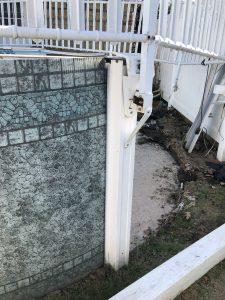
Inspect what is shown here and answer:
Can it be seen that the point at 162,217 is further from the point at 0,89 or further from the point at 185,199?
the point at 0,89

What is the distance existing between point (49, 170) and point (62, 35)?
107 cm

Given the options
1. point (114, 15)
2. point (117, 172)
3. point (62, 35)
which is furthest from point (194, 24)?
point (62, 35)

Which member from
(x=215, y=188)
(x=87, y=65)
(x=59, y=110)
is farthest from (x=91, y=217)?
(x=215, y=188)

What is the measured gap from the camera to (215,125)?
18.8 ft

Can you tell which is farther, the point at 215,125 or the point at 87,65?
the point at 215,125

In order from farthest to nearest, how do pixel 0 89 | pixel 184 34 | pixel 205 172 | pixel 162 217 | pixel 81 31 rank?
pixel 205 172
pixel 162 217
pixel 184 34
pixel 0 89
pixel 81 31

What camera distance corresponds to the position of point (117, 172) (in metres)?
2.66

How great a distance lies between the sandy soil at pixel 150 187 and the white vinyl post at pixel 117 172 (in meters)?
→ 0.57

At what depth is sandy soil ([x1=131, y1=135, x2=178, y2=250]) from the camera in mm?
3859

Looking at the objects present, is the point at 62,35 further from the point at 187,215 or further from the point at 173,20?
the point at 187,215

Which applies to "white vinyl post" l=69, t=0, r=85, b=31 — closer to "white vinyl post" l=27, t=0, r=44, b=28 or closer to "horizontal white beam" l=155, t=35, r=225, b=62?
"white vinyl post" l=27, t=0, r=44, b=28

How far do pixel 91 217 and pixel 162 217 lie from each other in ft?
4.93

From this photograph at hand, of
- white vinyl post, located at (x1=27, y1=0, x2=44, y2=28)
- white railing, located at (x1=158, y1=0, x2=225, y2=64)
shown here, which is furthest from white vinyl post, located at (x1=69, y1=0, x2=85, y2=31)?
white railing, located at (x1=158, y1=0, x2=225, y2=64)

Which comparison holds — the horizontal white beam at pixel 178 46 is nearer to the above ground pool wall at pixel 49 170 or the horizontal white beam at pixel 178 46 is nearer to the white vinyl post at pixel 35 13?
the above ground pool wall at pixel 49 170
